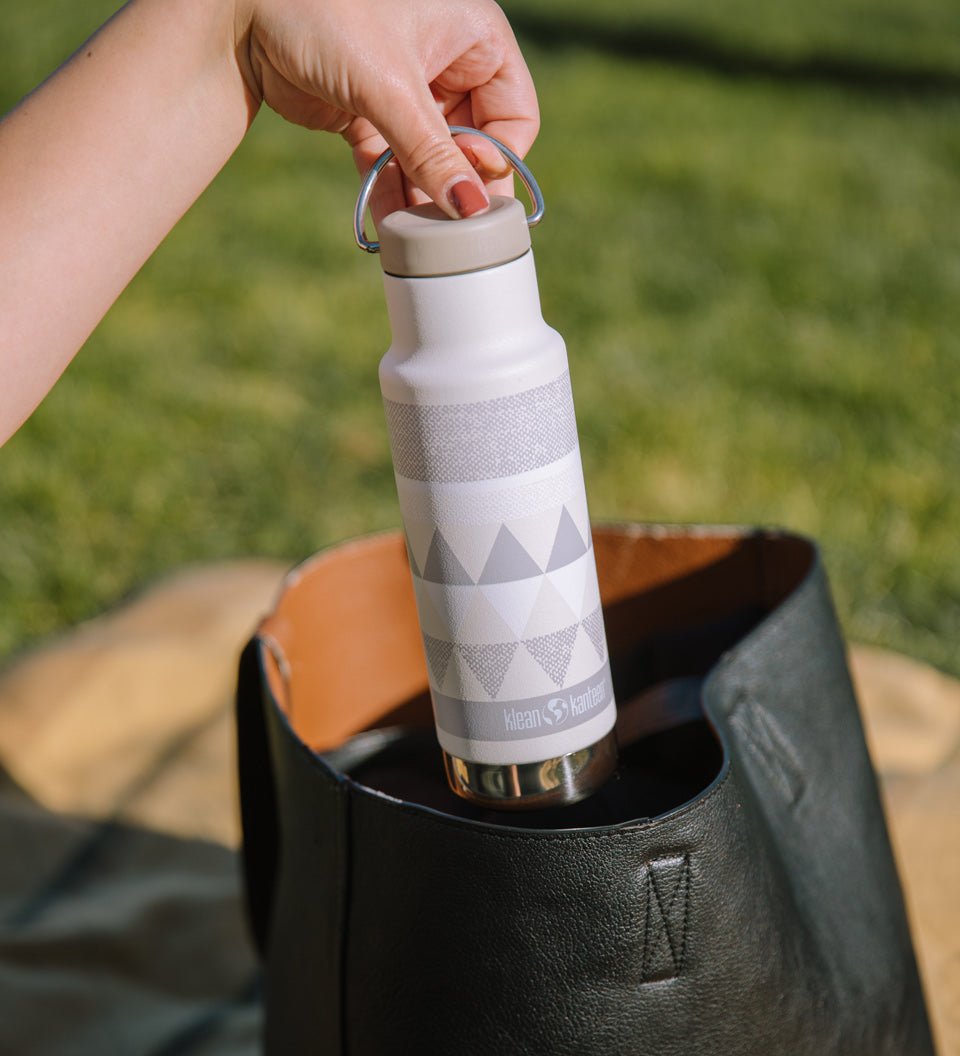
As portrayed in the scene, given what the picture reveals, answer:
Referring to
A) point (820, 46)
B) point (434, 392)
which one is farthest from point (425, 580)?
point (820, 46)

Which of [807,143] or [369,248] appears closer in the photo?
[369,248]

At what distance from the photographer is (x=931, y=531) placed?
197 cm

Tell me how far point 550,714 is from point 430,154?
1.12 ft

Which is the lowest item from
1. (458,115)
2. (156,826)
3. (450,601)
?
(156,826)

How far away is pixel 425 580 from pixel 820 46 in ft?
16.2

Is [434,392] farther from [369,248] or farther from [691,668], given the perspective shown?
[691,668]

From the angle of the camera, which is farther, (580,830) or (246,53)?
(246,53)

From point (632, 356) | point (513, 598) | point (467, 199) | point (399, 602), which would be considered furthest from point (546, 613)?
point (632, 356)

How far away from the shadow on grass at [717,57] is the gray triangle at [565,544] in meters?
4.23

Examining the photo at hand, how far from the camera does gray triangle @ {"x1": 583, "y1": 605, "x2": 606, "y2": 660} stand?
28.1 inches

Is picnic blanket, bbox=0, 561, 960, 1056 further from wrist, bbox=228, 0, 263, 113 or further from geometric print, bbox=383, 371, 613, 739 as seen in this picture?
wrist, bbox=228, 0, 263, 113

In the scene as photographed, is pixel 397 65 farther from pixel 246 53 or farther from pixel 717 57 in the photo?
pixel 717 57

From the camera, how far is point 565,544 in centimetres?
69

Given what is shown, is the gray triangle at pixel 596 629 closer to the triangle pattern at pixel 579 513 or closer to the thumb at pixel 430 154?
the triangle pattern at pixel 579 513
